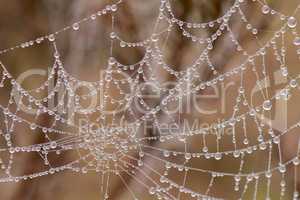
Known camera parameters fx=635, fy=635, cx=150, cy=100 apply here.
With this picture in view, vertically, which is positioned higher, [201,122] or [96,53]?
[96,53]

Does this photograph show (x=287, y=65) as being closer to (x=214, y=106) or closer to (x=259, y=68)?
(x=259, y=68)

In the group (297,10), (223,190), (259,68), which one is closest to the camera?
(297,10)

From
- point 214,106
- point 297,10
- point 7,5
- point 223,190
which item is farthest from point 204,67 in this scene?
point 7,5

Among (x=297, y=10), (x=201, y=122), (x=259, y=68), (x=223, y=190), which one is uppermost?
(x=297, y=10)

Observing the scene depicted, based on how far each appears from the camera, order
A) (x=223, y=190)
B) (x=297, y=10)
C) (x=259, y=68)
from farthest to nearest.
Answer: (x=223, y=190) < (x=259, y=68) < (x=297, y=10)

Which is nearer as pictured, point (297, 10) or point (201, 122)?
point (297, 10)

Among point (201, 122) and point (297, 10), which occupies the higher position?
point (297, 10)

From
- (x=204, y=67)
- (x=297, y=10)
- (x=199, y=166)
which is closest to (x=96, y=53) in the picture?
(x=204, y=67)

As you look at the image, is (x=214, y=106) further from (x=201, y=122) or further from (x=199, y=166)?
(x=199, y=166)

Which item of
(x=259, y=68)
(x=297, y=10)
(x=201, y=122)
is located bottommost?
(x=201, y=122)
